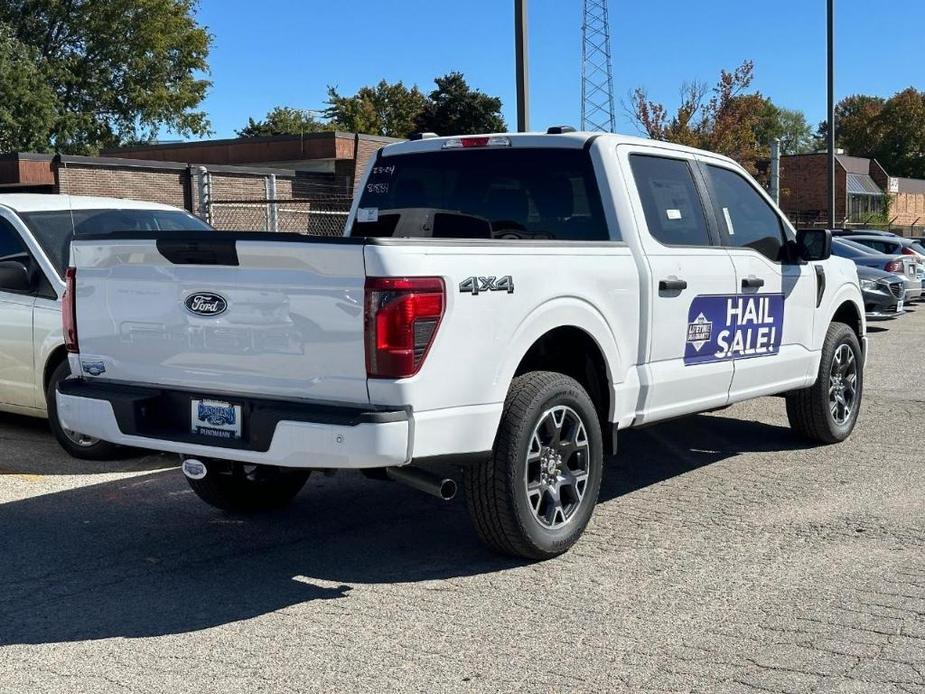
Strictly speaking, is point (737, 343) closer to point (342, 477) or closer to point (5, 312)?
point (342, 477)

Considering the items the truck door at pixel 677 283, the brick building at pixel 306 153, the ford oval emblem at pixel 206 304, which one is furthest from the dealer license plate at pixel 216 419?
the brick building at pixel 306 153

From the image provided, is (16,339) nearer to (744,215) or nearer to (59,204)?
(59,204)

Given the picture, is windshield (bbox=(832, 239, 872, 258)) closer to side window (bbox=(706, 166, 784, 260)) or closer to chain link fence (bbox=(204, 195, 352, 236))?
chain link fence (bbox=(204, 195, 352, 236))

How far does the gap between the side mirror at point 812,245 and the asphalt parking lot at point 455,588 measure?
1.41 metres

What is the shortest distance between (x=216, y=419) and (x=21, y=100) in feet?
143

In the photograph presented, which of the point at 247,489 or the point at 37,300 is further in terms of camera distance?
the point at 37,300

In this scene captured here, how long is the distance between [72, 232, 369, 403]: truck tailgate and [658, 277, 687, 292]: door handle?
2140mm

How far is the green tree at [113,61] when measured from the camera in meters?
50.8

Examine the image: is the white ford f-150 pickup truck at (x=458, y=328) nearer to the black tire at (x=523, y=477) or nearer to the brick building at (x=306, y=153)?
the black tire at (x=523, y=477)

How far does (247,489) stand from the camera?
6188 mm

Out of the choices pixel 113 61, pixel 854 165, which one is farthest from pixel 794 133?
pixel 113 61

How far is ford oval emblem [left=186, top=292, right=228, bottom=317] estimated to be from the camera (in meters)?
4.81

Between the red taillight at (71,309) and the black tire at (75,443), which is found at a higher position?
the red taillight at (71,309)

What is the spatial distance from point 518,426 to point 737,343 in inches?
91.0
